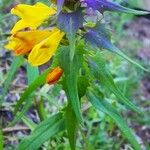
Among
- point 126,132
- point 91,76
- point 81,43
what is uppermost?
point 81,43

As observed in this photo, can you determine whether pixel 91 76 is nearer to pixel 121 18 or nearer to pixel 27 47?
pixel 27 47

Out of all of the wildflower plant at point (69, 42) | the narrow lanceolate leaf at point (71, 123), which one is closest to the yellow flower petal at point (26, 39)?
the wildflower plant at point (69, 42)

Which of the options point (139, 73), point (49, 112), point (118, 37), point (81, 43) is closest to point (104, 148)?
point (49, 112)

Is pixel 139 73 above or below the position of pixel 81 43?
below

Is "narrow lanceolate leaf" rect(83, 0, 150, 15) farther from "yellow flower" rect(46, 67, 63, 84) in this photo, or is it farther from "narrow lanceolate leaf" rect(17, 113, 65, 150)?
"narrow lanceolate leaf" rect(17, 113, 65, 150)

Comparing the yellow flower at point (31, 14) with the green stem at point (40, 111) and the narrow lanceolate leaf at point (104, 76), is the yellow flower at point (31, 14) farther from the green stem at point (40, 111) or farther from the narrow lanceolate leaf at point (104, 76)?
the green stem at point (40, 111)

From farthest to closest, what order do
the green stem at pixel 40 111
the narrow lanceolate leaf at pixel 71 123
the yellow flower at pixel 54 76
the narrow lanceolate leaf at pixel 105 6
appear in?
the green stem at pixel 40 111 → the narrow lanceolate leaf at pixel 71 123 → the yellow flower at pixel 54 76 → the narrow lanceolate leaf at pixel 105 6

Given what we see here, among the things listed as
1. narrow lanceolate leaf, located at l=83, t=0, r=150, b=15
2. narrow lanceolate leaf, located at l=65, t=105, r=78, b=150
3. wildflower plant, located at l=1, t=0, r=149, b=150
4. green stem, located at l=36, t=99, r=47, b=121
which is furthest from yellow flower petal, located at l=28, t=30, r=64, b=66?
green stem, located at l=36, t=99, r=47, b=121

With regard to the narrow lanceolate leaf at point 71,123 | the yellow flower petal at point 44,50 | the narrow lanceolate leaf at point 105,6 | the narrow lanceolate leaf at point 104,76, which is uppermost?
the narrow lanceolate leaf at point 105,6
